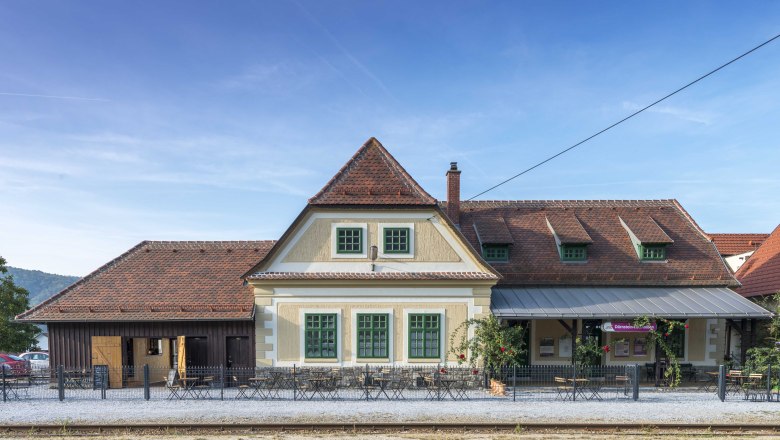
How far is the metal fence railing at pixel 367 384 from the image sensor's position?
15719 mm

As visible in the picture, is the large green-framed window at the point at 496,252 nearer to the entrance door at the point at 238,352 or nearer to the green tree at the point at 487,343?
the green tree at the point at 487,343

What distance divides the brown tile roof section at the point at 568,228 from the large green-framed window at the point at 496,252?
8.55 ft

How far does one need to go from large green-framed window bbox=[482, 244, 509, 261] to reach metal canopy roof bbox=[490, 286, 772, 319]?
1.45m

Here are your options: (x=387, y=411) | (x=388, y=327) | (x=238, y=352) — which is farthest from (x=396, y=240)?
(x=238, y=352)

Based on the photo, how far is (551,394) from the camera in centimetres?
1619

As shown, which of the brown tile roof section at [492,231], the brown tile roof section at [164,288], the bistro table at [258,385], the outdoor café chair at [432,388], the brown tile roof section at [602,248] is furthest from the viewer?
the brown tile roof section at [492,231]

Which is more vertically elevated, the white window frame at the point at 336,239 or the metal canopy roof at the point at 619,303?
the white window frame at the point at 336,239

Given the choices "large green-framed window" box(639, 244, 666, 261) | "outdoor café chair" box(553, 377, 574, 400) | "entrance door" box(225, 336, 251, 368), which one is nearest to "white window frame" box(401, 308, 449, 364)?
"outdoor café chair" box(553, 377, 574, 400)

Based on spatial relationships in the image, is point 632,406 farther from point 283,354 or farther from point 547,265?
point 283,354

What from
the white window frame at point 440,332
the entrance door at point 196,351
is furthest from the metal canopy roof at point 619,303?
the entrance door at point 196,351

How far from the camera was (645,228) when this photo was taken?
2111cm

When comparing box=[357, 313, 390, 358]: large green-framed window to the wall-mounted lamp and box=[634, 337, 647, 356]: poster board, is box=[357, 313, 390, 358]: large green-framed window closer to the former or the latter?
the wall-mounted lamp

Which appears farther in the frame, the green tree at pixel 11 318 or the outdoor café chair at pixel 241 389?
the green tree at pixel 11 318

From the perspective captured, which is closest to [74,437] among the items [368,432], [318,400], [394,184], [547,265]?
[318,400]
